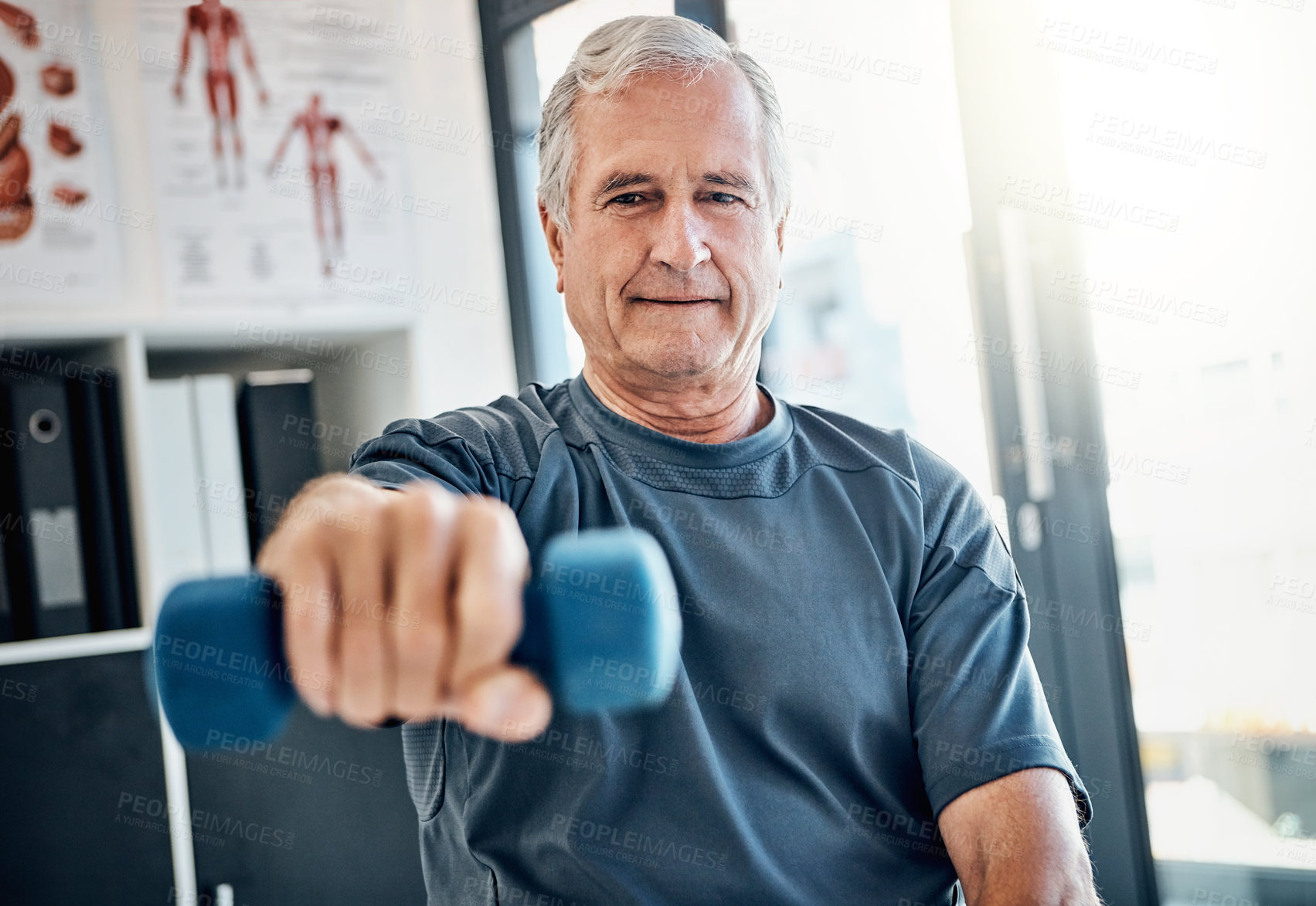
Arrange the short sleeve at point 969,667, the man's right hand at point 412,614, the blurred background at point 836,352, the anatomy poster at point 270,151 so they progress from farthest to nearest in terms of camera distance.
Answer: the anatomy poster at point 270,151 < the blurred background at point 836,352 < the short sleeve at point 969,667 < the man's right hand at point 412,614

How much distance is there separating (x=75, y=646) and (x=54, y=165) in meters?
0.77

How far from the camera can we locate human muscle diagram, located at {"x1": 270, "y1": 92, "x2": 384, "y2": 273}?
1.90m

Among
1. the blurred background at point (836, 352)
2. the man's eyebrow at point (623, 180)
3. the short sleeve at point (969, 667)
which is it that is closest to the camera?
the short sleeve at point (969, 667)

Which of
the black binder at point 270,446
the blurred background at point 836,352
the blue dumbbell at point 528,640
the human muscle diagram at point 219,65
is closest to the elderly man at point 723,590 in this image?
the blue dumbbell at point 528,640

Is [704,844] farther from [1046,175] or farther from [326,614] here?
[1046,175]

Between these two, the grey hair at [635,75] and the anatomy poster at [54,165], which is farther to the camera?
the anatomy poster at [54,165]

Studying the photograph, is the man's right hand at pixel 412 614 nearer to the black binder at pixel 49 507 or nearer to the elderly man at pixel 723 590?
the elderly man at pixel 723 590

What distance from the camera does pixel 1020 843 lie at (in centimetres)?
83

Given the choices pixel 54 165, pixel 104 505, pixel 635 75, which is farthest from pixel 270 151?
pixel 635 75

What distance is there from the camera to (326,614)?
1.31ft

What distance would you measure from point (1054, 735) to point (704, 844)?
0.33 meters

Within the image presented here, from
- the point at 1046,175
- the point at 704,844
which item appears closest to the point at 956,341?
the point at 1046,175

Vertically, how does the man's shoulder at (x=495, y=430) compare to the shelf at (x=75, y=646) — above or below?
above

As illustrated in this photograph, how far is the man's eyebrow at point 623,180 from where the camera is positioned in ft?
3.17
